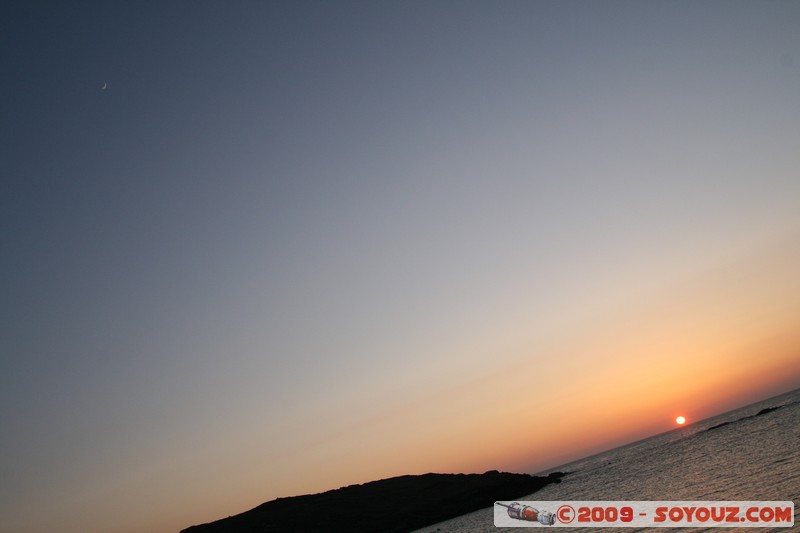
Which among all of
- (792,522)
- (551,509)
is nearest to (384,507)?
(551,509)

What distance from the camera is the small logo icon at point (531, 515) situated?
44938 mm

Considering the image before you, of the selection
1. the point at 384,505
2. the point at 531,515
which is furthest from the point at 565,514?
the point at 384,505

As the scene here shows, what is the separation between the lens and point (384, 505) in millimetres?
81188

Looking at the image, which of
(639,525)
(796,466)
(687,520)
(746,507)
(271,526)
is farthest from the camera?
(271,526)

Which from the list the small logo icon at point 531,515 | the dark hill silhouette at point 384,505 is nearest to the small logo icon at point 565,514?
the small logo icon at point 531,515

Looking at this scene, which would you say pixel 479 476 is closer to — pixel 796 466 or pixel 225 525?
pixel 225 525

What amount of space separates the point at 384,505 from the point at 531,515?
38064mm

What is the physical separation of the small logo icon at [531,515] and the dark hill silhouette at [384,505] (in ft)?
69.7

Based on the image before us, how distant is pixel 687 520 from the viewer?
27.7 m

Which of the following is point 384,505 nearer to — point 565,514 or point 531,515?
point 531,515

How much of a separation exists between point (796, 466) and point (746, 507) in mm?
12788

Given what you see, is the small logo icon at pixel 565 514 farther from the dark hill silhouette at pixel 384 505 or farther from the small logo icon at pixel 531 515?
the dark hill silhouette at pixel 384 505

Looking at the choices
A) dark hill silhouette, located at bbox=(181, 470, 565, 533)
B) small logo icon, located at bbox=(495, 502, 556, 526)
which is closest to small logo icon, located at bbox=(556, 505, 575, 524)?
small logo icon, located at bbox=(495, 502, 556, 526)

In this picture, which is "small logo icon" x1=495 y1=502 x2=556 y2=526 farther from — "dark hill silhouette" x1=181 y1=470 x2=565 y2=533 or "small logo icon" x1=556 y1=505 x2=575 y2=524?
"dark hill silhouette" x1=181 y1=470 x2=565 y2=533
